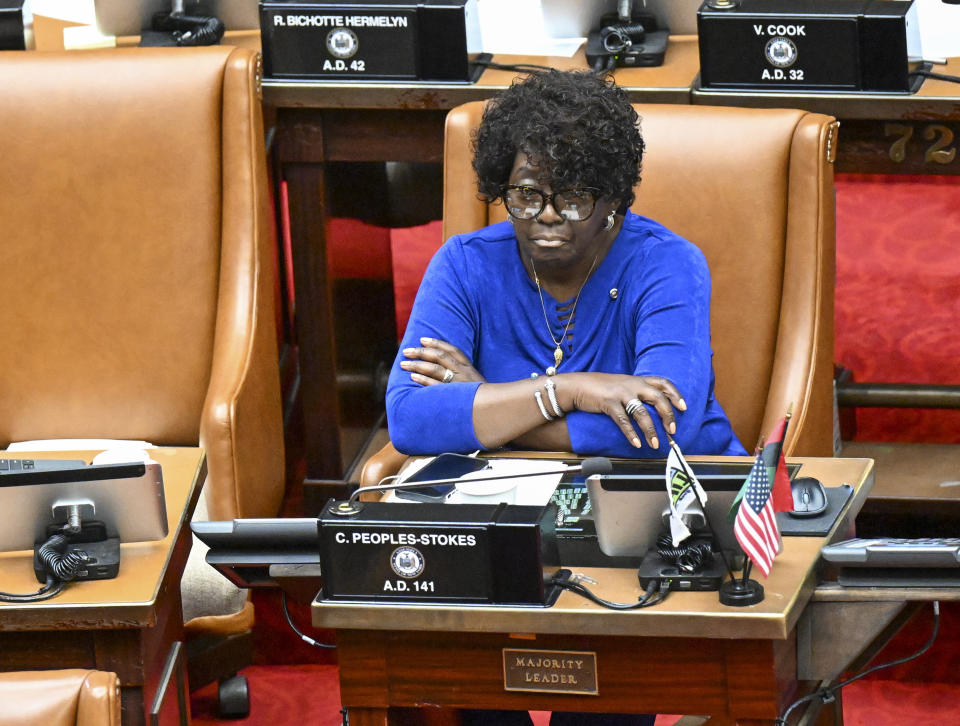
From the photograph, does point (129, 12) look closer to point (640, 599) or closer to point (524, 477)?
point (524, 477)

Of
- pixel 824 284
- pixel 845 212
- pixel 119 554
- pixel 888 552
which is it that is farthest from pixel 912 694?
pixel 845 212

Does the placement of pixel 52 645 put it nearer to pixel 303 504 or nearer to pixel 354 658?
pixel 354 658

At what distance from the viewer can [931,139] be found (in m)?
3.04

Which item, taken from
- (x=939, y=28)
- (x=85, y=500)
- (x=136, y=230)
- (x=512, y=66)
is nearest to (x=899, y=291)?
(x=939, y=28)

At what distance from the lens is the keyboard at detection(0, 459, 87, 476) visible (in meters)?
2.11

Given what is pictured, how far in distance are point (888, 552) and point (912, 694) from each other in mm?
1319

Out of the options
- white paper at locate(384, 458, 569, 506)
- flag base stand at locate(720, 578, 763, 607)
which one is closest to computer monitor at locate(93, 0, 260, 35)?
white paper at locate(384, 458, 569, 506)

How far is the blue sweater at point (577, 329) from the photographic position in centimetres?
240

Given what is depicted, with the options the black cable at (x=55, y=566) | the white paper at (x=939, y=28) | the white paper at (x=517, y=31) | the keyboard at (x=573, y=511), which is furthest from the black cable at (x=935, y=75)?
the black cable at (x=55, y=566)

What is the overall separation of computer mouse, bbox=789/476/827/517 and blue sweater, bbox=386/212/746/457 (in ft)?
0.95

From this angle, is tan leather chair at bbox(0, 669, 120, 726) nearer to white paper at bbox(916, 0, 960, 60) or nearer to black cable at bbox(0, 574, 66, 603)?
black cable at bbox(0, 574, 66, 603)

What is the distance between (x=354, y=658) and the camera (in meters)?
1.94

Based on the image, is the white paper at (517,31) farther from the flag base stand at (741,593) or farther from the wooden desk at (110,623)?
the flag base stand at (741,593)

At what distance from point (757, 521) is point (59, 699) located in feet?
2.47
